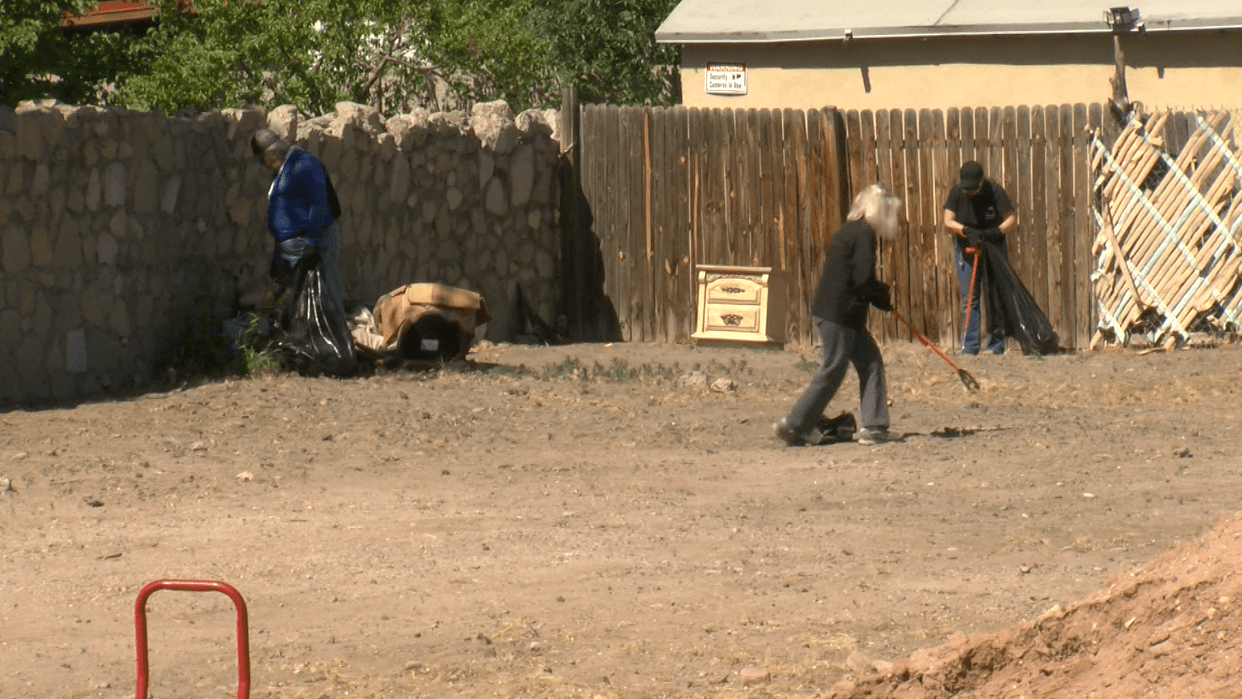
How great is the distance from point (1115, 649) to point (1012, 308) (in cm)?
942

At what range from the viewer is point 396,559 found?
740cm

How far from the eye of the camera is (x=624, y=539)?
7676 millimetres

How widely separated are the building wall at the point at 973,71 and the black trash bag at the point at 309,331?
7.01 meters

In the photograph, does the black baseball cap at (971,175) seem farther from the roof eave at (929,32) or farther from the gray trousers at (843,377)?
the gray trousers at (843,377)

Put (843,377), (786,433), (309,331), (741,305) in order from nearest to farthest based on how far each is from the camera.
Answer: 1. (843,377)
2. (786,433)
3. (309,331)
4. (741,305)

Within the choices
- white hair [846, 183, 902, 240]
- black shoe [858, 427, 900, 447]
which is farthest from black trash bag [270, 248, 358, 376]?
white hair [846, 183, 902, 240]

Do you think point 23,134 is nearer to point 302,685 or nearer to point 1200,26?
point 302,685

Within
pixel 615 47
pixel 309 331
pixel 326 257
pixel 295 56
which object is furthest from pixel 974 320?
pixel 615 47

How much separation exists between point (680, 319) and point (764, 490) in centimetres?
649

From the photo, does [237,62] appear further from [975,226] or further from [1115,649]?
[1115,649]

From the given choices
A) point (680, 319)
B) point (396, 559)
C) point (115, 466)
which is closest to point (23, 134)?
point (115, 466)

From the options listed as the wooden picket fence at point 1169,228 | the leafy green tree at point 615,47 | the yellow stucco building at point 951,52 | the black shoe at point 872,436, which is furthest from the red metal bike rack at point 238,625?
the leafy green tree at point 615,47

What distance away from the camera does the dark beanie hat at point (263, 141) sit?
12133 millimetres

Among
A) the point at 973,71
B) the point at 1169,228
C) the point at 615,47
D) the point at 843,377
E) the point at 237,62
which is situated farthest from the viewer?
the point at 615,47
